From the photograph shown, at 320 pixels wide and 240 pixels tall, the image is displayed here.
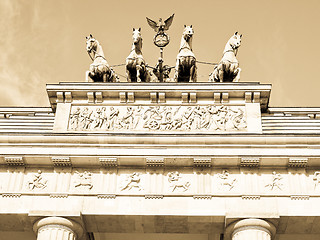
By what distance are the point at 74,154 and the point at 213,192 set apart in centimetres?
501

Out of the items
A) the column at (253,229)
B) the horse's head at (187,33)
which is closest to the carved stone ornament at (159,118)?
the horse's head at (187,33)

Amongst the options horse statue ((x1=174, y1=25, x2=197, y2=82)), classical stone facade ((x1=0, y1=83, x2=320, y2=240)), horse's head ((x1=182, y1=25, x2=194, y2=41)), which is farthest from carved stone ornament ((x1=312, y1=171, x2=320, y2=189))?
horse's head ((x1=182, y1=25, x2=194, y2=41))

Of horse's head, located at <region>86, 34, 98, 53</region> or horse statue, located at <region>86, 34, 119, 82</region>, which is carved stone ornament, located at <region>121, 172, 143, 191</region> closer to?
horse statue, located at <region>86, 34, 119, 82</region>

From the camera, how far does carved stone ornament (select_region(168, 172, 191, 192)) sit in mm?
23719

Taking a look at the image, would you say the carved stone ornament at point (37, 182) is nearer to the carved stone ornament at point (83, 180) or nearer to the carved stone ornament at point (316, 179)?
the carved stone ornament at point (83, 180)

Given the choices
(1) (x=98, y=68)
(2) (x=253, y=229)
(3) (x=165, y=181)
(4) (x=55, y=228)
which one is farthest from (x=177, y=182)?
(1) (x=98, y=68)

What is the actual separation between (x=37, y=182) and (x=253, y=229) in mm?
7624

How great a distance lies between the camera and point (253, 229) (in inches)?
898

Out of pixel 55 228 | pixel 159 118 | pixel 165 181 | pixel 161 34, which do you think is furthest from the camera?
pixel 161 34

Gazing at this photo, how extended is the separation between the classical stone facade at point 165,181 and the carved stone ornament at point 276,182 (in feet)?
0.11

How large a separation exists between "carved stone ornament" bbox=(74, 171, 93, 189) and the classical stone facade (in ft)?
0.12

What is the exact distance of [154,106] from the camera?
85.5ft

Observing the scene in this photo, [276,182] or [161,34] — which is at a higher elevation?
[161,34]

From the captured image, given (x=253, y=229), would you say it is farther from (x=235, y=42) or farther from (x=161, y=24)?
(x=161, y=24)
